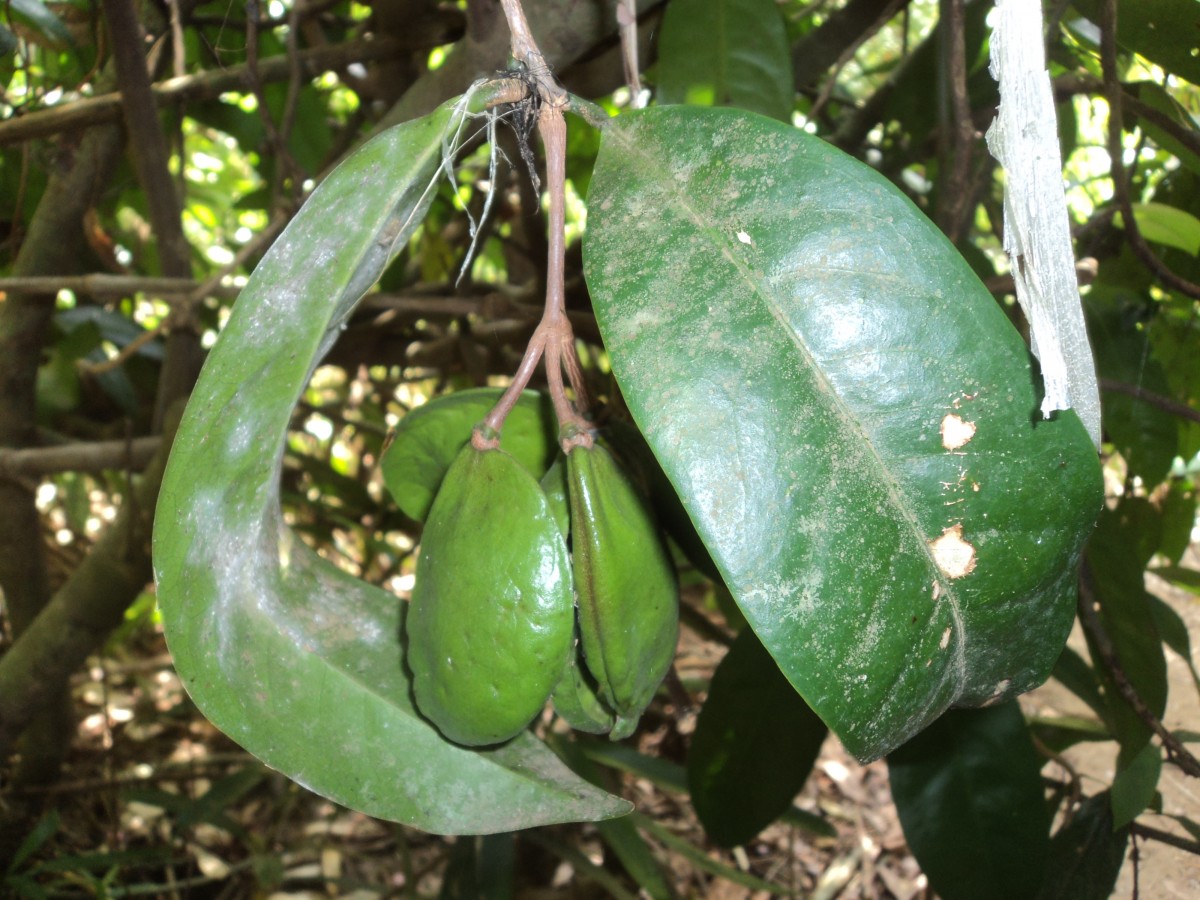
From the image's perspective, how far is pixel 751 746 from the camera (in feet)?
3.47

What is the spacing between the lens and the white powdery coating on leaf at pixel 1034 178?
455 mm

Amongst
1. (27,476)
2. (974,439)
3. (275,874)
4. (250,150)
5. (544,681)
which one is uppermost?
(974,439)

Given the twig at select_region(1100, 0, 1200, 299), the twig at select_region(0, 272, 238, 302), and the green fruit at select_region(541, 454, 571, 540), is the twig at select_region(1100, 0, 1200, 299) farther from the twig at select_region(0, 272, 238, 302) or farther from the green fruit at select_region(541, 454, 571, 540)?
the twig at select_region(0, 272, 238, 302)

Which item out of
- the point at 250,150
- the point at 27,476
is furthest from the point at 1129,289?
the point at 27,476

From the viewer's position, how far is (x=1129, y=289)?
1175mm

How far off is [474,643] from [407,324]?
110cm

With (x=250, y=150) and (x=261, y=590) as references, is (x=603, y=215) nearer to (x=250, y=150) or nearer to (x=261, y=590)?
(x=261, y=590)

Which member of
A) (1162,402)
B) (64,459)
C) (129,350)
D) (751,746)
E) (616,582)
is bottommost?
(751,746)

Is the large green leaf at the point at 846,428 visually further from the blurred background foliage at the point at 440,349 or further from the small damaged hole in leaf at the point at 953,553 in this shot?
the blurred background foliage at the point at 440,349

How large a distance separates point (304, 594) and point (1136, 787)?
68cm

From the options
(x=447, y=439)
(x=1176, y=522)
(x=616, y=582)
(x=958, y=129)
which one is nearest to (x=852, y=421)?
(x=616, y=582)

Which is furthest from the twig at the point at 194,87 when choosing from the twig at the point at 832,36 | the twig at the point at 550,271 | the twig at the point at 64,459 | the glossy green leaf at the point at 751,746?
the glossy green leaf at the point at 751,746

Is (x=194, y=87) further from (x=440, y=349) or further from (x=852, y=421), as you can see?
(x=852, y=421)

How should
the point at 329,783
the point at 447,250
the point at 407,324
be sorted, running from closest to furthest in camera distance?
the point at 329,783 < the point at 407,324 < the point at 447,250
